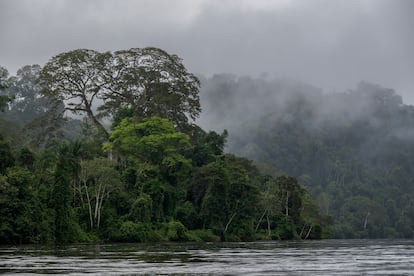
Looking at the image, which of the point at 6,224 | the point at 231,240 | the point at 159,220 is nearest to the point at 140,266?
the point at 6,224

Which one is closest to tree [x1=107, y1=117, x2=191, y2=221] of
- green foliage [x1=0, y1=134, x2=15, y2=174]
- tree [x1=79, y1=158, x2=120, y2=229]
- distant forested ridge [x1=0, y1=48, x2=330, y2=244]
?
distant forested ridge [x1=0, y1=48, x2=330, y2=244]

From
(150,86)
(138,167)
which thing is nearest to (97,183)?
(138,167)

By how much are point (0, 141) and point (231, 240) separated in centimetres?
3529

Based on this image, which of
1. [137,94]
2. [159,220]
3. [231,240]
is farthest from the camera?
[137,94]

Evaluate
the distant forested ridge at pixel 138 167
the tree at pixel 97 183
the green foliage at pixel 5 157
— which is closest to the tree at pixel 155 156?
the distant forested ridge at pixel 138 167

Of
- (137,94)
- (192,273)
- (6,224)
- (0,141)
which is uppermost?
(137,94)

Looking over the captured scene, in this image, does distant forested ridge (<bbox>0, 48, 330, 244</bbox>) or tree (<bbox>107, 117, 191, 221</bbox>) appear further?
tree (<bbox>107, 117, 191, 221</bbox>)

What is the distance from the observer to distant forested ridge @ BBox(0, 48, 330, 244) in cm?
7881

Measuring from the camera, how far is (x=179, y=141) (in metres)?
92.6

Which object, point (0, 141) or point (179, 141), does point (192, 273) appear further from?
point (179, 141)

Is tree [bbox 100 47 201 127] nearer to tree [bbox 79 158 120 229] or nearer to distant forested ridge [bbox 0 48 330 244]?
distant forested ridge [bbox 0 48 330 244]

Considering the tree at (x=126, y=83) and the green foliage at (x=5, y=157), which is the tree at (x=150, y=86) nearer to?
the tree at (x=126, y=83)

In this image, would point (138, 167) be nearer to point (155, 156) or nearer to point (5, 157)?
point (155, 156)

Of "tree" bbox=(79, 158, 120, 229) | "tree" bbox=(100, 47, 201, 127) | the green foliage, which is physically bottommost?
"tree" bbox=(79, 158, 120, 229)
